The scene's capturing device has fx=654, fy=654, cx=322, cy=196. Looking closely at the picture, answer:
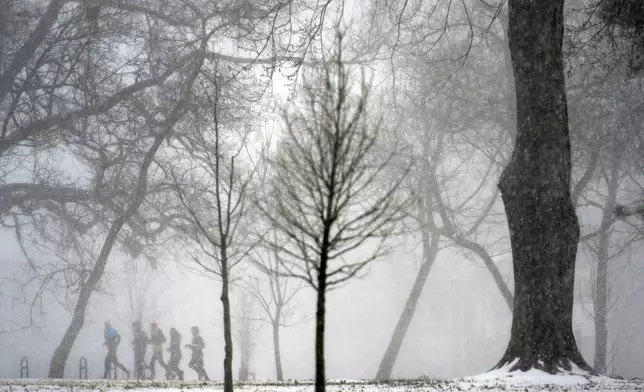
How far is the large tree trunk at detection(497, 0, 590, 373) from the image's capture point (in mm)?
8641

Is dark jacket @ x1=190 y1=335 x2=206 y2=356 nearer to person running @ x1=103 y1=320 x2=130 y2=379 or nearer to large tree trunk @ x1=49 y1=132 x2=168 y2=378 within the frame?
person running @ x1=103 y1=320 x2=130 y2=379

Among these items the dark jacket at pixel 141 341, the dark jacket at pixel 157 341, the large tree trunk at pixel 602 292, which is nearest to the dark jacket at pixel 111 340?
the dark jacket at pixel 141 341

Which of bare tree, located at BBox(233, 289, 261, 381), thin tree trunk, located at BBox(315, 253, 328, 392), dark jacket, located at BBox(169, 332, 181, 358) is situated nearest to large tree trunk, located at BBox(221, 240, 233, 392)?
thin tree trunk, located at BBox(315, 253, 328, 392)

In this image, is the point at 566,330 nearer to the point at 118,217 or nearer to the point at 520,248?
the point at 520,248

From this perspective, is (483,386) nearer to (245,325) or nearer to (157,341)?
(157,341)

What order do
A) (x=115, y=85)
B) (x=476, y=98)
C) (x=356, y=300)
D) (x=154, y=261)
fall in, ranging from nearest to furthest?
(x=115, y=85) → (x=476, y=98) → (x=154, y=261) → (x=356, y=300)

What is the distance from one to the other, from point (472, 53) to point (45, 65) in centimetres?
1202

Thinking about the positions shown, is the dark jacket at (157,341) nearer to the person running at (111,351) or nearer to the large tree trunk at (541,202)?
the person running at (111,351)

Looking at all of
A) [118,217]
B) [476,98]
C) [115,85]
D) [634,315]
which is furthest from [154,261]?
[634,315]

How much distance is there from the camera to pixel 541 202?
29.1 ft

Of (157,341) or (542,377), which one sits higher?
(542,377)

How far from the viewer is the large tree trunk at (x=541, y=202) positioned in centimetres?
864

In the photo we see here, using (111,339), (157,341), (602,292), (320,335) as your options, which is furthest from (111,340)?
(320,335)

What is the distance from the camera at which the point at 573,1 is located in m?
17.6
